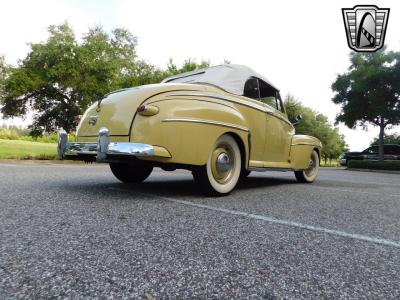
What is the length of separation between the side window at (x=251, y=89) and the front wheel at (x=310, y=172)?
7.29 ft

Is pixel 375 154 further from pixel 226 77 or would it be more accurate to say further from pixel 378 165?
pixel 226 77

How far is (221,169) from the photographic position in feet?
12.0

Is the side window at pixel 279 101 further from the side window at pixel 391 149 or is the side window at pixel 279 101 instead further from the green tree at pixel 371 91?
the side window at pixel 391 149

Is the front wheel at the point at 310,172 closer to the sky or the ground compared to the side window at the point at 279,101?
closer to the ground

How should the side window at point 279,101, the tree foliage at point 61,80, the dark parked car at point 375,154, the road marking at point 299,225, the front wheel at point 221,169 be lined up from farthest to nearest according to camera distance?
the dark parked car at point 375,154, the tree foliage at point 61,80, the side window at point 279,101, the front wheel at point 221,169, the road marking at point 299,225

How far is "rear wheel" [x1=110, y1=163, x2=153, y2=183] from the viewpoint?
4668 mm

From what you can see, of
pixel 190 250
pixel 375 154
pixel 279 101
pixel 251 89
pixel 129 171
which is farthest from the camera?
pixel 375 154

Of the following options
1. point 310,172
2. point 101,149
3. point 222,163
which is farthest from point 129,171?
point 310,172

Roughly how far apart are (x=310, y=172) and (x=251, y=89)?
272 cm

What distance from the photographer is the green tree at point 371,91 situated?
20.2m

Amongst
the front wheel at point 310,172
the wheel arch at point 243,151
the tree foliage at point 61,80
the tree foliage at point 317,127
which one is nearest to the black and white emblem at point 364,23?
the front wheel at point 310,172

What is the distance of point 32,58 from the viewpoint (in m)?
17.6

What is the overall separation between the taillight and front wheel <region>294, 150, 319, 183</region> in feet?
12.9

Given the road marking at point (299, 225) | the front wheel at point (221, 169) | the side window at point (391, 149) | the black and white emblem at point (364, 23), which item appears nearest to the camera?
the road marking at point (299, 225)
